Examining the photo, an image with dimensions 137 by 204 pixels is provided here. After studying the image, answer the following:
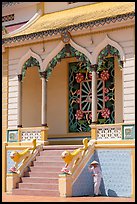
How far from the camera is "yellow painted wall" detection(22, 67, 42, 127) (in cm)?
1708

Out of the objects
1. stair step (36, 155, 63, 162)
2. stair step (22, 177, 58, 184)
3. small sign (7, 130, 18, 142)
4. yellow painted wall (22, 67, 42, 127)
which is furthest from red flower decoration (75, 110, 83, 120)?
stair step (22, 177, 58, 184)

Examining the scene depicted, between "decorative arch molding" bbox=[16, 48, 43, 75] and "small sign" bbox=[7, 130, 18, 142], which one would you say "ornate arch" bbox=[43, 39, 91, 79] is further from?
"small sign" bbox=[7, 130, 18, 142]

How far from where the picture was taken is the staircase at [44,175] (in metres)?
12.9

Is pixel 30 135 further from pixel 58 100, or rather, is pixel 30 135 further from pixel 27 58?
pixel 27 58

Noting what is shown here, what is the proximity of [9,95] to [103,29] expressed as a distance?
3.99m

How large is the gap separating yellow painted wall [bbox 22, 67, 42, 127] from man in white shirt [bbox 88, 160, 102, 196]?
457 cm

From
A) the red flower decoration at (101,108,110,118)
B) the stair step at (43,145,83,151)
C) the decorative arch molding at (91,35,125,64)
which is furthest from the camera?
the red flower decoration at (101,108,110,118)

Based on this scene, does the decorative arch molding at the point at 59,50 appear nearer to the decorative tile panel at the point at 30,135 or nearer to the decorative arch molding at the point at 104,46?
the decorative arch molding at the point at 104,46

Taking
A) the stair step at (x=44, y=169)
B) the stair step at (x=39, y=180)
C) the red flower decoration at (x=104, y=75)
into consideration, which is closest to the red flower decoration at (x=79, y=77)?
the red flower decoration at (x=104, y=75)

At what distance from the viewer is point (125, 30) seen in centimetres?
1359

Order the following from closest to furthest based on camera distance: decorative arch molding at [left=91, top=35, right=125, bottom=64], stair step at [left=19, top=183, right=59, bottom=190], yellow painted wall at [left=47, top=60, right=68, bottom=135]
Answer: stair step at [left=19, top=183, right=59, bottom=190] → decorative arch molding at [left=91, top=35, right=125, bottom=64] → yellow painted wall at [left=47, top=60, right=68, bottom=135]

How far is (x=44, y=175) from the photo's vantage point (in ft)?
44.3

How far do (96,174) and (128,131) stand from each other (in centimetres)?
141

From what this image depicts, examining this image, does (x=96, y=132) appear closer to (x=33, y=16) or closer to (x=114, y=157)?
(x=114, y=157)
